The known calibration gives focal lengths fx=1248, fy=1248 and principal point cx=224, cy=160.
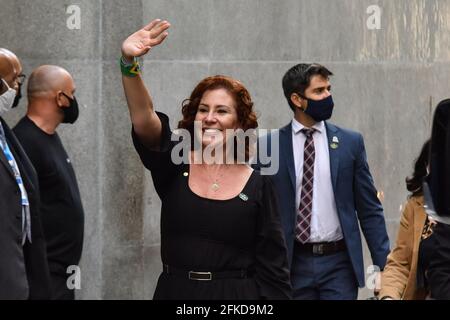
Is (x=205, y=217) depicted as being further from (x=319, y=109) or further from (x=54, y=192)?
(x=319, y=109)

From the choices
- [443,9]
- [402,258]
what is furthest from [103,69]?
[443,9]

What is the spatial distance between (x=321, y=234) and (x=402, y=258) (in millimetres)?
1680

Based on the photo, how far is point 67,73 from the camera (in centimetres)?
898

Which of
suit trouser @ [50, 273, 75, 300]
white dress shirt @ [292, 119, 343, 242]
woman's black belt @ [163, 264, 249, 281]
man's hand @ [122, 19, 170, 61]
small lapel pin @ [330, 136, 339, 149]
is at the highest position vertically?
man's hand @ [122, 19, 170, 61]

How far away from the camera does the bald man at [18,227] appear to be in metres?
6.28

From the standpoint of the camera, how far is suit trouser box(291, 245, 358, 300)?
822cm

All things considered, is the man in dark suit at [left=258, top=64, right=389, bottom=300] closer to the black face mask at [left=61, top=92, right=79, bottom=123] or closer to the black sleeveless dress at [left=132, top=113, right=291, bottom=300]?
the black face mask at [left=61, top=92, right=79, bottom=123]

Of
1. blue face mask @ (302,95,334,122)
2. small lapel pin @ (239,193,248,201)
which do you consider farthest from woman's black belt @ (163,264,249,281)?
blue face mask @ (302,95,334,122)

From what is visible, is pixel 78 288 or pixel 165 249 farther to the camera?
pixel 78 288

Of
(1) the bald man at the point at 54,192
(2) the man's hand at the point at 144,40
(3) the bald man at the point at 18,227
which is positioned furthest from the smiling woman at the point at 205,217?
(1) the bald man at the point at 54,192

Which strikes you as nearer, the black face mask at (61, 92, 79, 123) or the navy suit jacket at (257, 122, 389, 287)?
the navy suit jacket at (257, 122, 389, 287)

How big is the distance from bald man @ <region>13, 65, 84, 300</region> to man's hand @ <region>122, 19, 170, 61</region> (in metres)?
2.15

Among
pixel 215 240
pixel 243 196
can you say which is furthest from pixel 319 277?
pixel 215 240

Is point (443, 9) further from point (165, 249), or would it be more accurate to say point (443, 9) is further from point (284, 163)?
point (165, 249)
